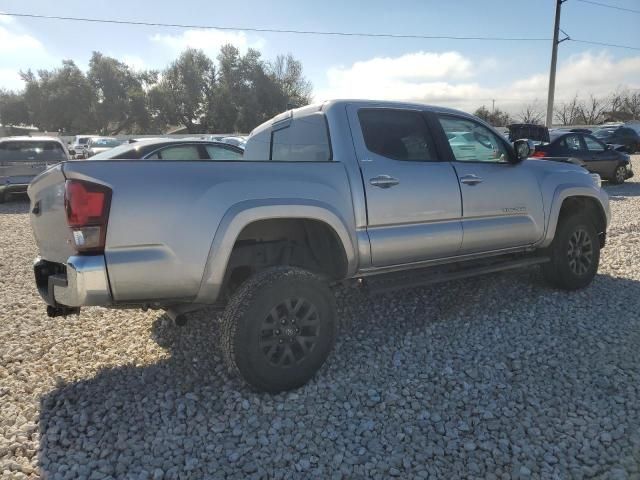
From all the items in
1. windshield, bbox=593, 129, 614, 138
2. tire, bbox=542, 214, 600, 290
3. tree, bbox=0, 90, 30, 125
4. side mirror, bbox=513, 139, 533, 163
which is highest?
tree, bbox=0, 90, 30, 125

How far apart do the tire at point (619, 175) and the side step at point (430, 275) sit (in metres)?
11.9

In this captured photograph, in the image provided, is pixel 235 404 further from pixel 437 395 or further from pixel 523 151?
pixel 523 151

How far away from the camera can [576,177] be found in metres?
5.01

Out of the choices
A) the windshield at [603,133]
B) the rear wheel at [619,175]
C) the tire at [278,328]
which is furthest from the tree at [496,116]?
the tire at [278,328]

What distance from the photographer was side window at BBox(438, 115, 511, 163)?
432 centimetres

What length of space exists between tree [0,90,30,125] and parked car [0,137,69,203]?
50.3m

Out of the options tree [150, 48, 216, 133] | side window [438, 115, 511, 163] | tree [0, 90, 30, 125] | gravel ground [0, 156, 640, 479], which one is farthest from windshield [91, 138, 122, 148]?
tree [0, 90, 30, 125]

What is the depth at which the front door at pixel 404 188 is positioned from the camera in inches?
143

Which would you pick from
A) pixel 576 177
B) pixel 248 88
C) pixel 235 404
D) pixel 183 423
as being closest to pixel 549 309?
pixel 576 177

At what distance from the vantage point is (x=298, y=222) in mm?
3588

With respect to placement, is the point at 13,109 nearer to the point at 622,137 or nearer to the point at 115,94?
the point at 115,94

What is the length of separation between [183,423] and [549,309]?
3.44m

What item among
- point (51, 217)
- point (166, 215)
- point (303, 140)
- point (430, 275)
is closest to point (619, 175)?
point (430, 275)

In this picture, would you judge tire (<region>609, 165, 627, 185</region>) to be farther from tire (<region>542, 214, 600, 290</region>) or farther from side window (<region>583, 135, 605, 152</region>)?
tire (<region>542, 214, 600, 290</region>)
